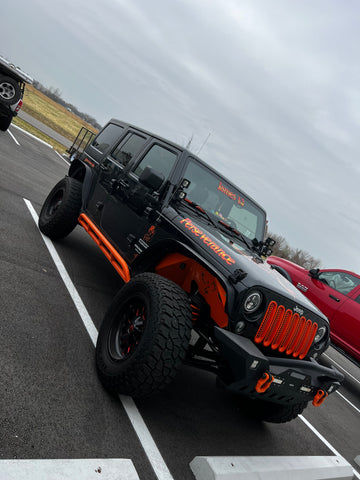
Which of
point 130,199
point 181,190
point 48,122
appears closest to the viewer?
Answer: point 181,190

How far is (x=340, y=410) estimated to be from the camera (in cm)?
566

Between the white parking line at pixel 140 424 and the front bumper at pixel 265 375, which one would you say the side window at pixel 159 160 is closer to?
the white parking line at pixel 140 424

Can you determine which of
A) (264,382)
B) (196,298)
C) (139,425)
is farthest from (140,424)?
(196,298)

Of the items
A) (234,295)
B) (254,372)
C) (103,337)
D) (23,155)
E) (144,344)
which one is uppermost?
(234,295)

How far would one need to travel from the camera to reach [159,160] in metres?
4.19

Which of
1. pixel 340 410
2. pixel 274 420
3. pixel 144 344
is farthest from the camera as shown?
pixel 340 410

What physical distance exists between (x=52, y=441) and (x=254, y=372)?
4.29 feet

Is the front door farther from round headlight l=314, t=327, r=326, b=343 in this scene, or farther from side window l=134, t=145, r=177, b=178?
round headlight l=314, t=327, r=326, b=343

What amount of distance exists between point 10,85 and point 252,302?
10.7m

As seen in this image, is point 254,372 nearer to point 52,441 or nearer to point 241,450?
point 241,450

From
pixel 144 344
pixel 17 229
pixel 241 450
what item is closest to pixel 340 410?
pixel 241 450

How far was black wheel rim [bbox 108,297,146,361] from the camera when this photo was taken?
2.98 m

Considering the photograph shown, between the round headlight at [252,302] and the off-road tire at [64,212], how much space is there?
320 cm

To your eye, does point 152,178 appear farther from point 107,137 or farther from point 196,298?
point 107,137
